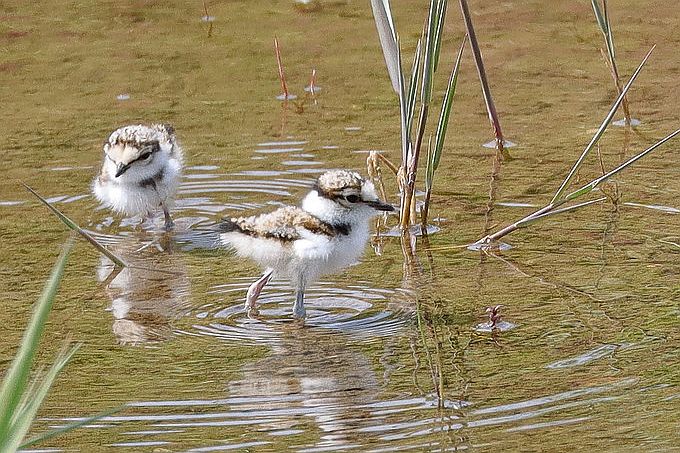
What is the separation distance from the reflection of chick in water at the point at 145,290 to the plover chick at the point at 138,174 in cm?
22

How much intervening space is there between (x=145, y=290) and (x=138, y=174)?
110 centimetres

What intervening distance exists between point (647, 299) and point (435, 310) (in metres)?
0.77

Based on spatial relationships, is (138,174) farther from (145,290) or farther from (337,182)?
(337,182)

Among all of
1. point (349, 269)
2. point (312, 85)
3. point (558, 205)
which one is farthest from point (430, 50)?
point (312, 85)

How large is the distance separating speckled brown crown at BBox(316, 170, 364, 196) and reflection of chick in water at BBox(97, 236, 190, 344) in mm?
686

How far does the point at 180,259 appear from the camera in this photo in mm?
6059

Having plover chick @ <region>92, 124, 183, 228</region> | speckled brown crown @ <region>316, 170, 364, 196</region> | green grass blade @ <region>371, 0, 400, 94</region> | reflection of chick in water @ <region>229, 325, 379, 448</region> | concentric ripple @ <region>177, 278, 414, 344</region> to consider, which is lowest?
concentric ripple @ <region>177, 278, 414, 344</region>

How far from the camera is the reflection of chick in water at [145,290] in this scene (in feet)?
16.9

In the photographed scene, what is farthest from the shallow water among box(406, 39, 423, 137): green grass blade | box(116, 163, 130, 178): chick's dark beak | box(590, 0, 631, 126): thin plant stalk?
box(406, 39, 423, 137): green grass blade

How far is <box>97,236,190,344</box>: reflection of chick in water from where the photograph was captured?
5137 millimetres

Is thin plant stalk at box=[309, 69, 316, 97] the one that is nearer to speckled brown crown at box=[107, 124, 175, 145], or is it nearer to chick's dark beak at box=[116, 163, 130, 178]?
speckled brown crown at box=[107, 124, 175, 145]

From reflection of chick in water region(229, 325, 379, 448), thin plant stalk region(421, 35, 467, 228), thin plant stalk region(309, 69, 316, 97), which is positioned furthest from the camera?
thin plant stalk region(309, 69, 316, 97)

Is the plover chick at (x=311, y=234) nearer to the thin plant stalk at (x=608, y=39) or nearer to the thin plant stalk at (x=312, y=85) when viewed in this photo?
the thin plant stalk at (x=608, y=39)

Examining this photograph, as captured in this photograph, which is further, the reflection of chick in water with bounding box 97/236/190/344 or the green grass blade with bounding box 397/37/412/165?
the green grass blade with bounding box 397/37/412/165
